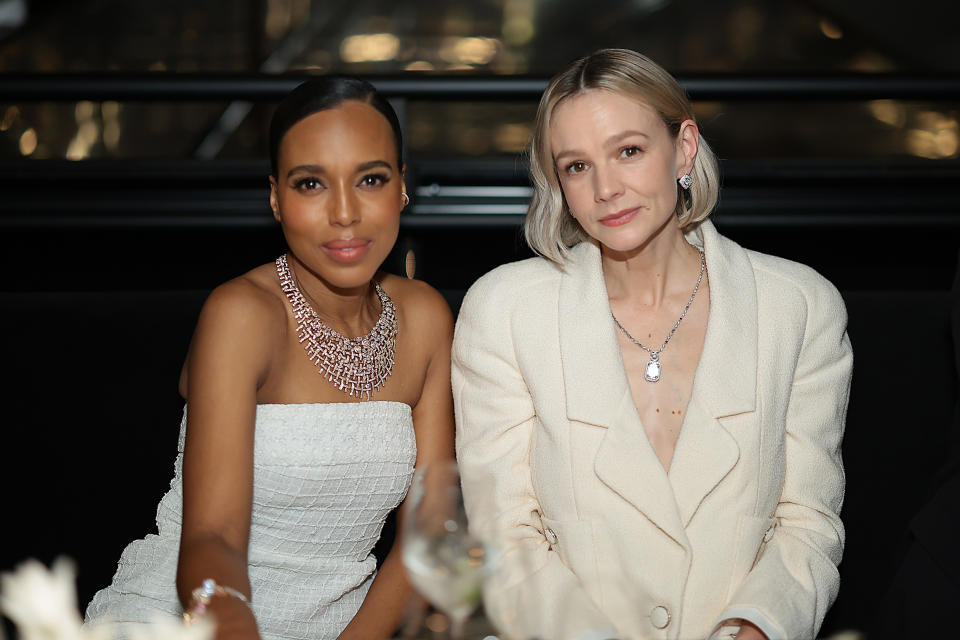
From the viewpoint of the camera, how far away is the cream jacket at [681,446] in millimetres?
1620

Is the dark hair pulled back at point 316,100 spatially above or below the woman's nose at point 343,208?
above

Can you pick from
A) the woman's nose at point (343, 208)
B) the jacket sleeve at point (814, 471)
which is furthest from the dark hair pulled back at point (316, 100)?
the jacket sleeve at point (814, 471)

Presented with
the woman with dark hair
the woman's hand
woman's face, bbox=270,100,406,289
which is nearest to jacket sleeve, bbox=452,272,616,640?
the woman with dark hair

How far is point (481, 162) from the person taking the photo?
2084 millimetres

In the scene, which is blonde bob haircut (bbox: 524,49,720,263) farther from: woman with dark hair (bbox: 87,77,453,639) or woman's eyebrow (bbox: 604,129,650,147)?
woman with dark hair (bbox: 87,77,453,639)

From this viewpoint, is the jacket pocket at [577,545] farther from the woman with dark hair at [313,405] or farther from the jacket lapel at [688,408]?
the woman with dark hair at [313,405]

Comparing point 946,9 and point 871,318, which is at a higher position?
point 946,9

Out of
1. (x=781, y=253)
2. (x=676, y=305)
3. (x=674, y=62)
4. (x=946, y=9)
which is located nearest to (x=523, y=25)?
(x=674, y=62)

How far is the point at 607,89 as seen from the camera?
162 cm

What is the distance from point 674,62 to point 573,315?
6112mm

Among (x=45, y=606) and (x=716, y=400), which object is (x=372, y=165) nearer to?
(x=716, y=400)

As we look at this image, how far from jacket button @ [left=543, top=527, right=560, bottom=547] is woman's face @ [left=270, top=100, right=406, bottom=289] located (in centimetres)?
54

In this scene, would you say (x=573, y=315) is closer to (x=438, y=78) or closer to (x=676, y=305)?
(x=676, y=305)

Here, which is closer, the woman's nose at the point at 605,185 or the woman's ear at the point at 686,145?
the woman's nose at the point at 605,185
